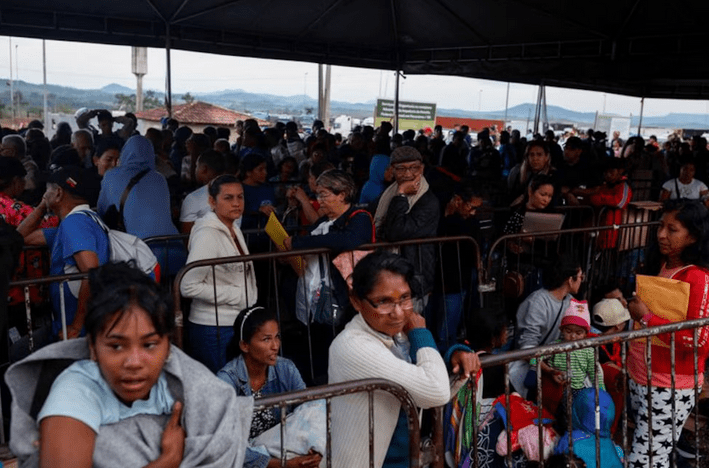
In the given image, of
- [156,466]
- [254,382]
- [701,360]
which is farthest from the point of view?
[701,360]

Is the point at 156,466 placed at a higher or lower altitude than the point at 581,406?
higher

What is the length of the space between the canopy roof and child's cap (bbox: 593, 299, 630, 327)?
5.28 meters

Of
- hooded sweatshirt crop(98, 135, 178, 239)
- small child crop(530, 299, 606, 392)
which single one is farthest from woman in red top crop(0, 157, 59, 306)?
small child crop(530, 299, 606, 392)

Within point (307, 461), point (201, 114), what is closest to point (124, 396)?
point (307, 461)

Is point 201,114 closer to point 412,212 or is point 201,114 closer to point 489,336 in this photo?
point 412,212

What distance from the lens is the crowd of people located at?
5.98 ft

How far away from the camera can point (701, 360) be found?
3754 mm

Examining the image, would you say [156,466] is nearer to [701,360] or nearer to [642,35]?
[701,360]

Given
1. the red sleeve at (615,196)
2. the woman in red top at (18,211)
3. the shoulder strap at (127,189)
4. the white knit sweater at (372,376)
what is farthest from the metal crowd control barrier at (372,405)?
the red sleeve at (615,196)

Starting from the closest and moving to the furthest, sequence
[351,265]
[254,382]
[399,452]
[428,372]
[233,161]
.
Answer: [428,372] < [399,452] < [254,382] < [351,265] < [233,161]

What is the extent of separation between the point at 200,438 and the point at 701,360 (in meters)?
3.15

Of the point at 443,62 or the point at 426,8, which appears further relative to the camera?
the point at 443,62

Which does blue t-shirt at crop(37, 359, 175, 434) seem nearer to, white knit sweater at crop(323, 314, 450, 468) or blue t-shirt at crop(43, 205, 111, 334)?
white knit sweater at crop(323, 314, 450, 468)

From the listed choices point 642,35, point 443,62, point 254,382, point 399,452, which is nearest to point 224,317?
point 254,382
